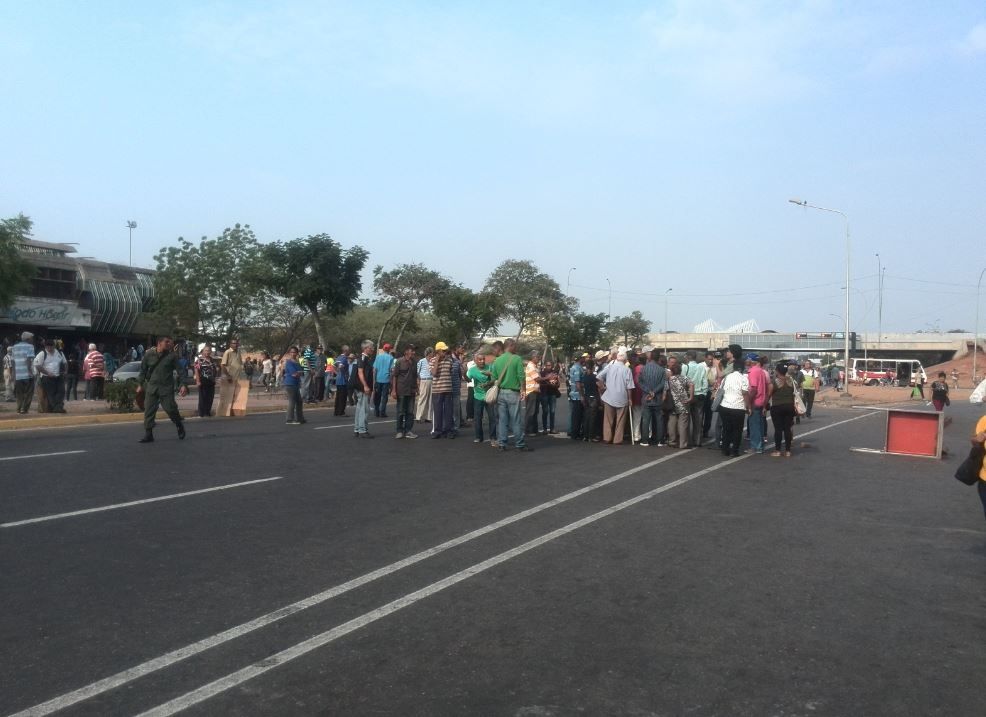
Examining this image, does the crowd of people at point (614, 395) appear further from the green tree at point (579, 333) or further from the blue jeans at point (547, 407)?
the green tree at point (579, 333)

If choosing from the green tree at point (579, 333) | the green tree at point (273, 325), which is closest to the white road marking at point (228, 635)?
the green tree at point (273, 325)

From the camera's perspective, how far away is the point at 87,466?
11.4m

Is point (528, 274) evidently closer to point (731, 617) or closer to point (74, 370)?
point (74, 370)

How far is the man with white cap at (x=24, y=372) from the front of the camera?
19.1 metres

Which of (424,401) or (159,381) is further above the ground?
(159,381)

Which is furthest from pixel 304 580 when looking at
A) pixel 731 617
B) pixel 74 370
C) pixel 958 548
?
pixel 74 370

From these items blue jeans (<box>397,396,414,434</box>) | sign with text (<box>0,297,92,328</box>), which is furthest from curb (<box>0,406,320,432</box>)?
sign with text (<box>0,297,92,328</box>)

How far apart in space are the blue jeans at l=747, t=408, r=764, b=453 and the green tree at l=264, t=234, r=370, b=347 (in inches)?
708

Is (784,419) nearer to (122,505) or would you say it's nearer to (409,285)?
(122,505)

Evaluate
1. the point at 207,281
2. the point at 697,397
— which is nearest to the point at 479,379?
the point at 697,397

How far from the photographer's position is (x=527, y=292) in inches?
2181

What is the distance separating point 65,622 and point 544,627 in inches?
113

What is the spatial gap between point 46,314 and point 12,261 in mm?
11963

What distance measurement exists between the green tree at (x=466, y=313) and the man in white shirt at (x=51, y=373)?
3195 cm
